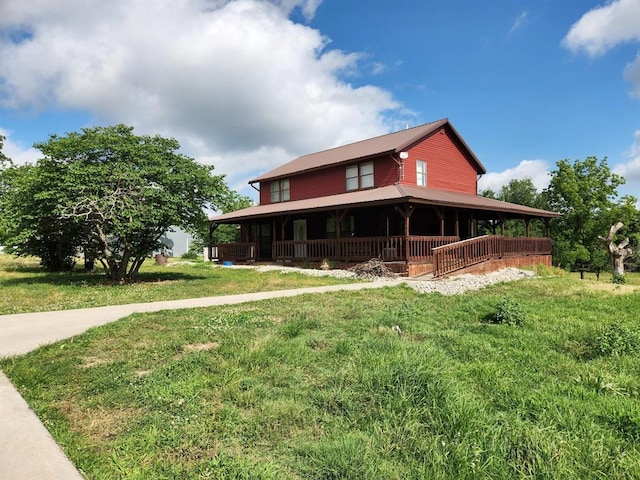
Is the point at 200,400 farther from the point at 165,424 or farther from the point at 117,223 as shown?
the point at 117,223

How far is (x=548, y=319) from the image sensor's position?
771 centimetres

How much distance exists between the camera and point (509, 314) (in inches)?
286

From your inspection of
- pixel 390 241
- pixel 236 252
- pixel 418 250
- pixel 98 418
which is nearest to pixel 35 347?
pixel 98 418

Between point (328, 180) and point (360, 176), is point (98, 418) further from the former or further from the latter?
point (328, 180)

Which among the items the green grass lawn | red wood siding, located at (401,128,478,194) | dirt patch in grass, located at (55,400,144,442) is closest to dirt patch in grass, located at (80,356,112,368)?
dirt patch in grass, located at (55,400,144,442)

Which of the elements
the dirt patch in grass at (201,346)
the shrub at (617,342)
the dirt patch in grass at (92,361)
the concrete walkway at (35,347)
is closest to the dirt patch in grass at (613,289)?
the concrete walkway at (35,347)

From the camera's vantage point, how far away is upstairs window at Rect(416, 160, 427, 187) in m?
21.9

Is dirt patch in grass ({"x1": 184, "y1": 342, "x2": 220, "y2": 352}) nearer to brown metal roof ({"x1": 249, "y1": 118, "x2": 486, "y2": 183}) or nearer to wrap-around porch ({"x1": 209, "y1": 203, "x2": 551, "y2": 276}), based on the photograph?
wrap-around porch ({"x1": 209, "y1": 203, "x2": 551, "y2": 276})

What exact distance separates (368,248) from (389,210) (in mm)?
3274

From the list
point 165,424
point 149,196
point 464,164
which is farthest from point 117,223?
point 464,164

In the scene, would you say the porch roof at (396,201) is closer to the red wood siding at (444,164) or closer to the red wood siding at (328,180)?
the red wood siding at (328,180)

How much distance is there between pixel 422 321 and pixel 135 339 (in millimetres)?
4568

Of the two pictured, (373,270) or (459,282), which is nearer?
(459,282)

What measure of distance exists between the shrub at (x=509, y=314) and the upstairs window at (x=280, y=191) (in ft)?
67.1
